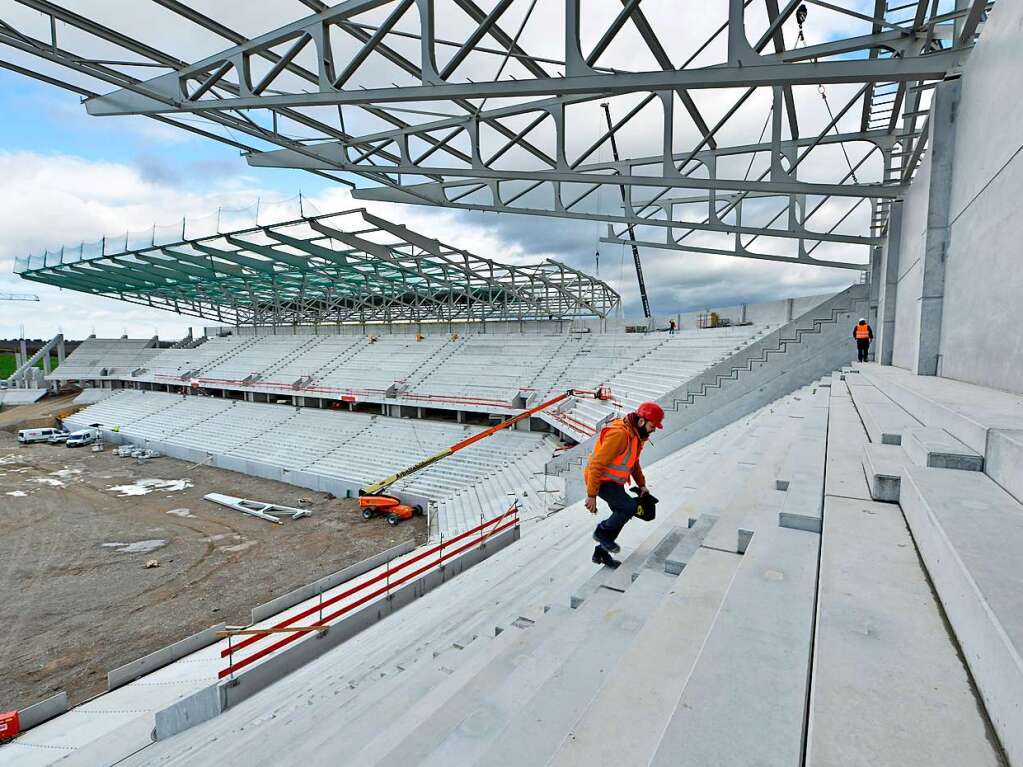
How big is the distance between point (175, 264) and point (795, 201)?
115 feet

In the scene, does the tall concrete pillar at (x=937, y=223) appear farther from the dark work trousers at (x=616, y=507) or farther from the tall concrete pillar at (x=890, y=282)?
the dark work trousers at (x=616, y=507)

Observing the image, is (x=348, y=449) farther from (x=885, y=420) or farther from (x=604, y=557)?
(x=885, y=420)

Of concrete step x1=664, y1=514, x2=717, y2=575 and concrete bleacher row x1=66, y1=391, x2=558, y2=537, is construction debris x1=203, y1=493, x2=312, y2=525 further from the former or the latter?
concrete step x1=664, y1=514, x2=717, y2=575

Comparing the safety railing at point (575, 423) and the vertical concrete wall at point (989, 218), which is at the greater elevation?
the vertical concrete wall at point (989, 218)

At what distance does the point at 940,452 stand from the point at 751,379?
9.95 meters

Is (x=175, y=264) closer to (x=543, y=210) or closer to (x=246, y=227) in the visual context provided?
(x=246, y=227)

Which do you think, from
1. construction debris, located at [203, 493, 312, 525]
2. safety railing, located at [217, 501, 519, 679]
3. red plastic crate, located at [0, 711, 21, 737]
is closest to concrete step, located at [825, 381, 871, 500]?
safety railing, located at [217, 501, 519, 679]

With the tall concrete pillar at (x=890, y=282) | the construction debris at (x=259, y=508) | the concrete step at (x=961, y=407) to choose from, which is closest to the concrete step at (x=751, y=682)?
the concrete step at (x=961, y=407)

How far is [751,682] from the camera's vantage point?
149 centimetres

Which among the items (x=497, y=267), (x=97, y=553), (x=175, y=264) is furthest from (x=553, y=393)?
(x=175, y=264)

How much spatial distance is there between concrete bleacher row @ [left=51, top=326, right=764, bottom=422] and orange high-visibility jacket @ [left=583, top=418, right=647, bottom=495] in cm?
1151

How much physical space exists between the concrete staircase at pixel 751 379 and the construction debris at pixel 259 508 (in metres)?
9.70

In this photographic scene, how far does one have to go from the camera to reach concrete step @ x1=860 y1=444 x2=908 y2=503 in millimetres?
2789

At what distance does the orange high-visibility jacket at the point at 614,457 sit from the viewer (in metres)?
3.89
